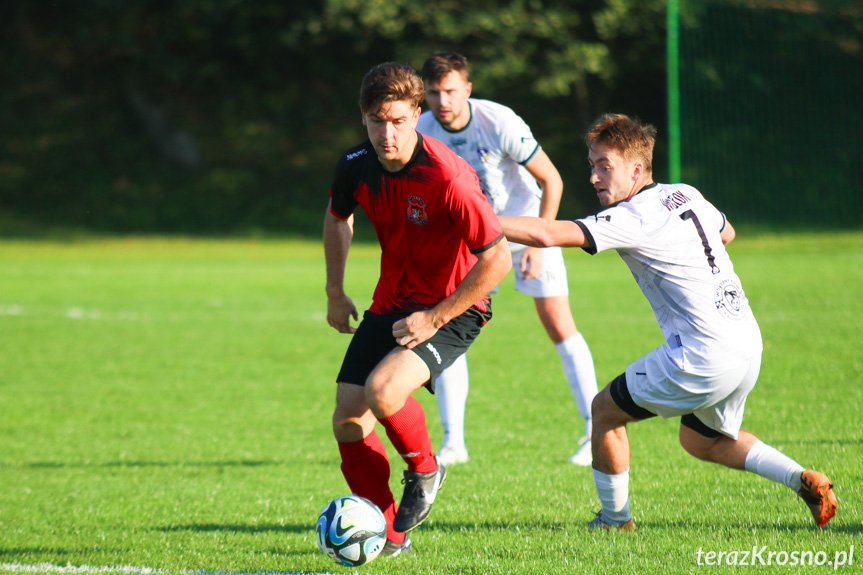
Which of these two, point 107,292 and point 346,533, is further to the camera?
point 107,292

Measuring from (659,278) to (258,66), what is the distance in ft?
85.0

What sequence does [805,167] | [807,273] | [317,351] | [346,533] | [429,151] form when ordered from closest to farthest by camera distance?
[346,533]
[429,151]
[317,351]
[807,273]
[805,167]

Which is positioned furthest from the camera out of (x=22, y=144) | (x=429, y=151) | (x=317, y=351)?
(x=22, y=144)

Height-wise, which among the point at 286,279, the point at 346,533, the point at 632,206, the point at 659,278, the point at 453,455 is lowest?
the point at 286,279

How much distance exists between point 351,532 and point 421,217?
4.44 feet

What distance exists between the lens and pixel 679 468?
16.8ft

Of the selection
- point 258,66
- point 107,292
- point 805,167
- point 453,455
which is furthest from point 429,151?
point 258,66

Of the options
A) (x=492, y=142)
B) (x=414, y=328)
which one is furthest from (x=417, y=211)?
(x=492, y=142)

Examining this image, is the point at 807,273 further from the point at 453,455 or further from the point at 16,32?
the point at 16,32

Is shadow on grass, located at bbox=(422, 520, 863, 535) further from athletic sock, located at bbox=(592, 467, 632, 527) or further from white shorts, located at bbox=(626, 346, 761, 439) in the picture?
white shorts, located at bbox=(626, 346, 761, 439)

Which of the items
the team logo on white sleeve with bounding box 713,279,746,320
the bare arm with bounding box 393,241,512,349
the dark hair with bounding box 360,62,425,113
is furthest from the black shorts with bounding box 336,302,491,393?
the team logo on white sleeve with bounding box 713,279,746,320

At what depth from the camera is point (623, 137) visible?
12.3 feet

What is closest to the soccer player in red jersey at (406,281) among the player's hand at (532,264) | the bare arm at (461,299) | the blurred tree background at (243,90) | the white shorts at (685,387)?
the bare arm at (461,299)

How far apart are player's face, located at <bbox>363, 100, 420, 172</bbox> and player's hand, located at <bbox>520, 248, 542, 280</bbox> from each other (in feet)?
6.08
